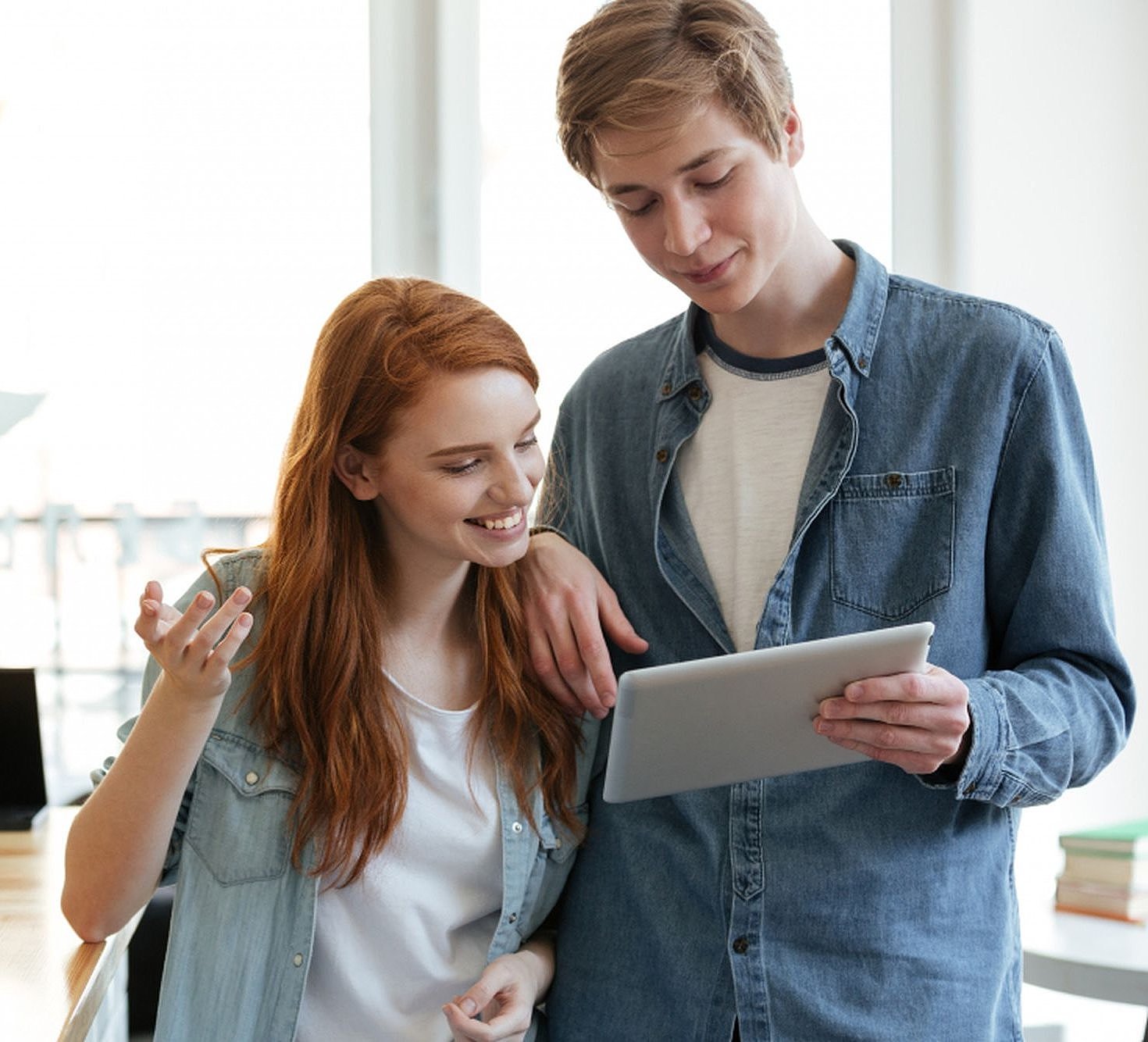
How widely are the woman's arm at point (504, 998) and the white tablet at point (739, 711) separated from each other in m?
0.27

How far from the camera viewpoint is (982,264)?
2889 mm

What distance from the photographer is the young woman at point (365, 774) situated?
1.41 metres

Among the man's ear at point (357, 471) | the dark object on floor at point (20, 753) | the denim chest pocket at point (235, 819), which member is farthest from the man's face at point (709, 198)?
the dark object on floor at point (20, 753)

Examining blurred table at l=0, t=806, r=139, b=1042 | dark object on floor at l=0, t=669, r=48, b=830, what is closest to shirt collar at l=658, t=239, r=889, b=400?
blurred table at l=0, t=806, r=139, b=1042

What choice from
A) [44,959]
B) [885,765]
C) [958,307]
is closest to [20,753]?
[44,959]

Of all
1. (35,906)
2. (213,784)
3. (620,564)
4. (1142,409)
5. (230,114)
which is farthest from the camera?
(1142,409)

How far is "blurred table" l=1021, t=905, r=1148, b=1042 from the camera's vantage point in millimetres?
1943

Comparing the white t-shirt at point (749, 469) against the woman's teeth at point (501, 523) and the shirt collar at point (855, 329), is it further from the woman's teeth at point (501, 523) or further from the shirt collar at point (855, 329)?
the woman's teeth at point (501, 523)

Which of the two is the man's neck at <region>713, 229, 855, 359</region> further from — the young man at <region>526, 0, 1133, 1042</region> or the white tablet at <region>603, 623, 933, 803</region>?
the white tablet at <region>603, 623, 933, 803</region>

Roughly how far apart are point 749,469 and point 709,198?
294 mm

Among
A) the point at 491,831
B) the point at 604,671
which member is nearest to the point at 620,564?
the point at 604,671

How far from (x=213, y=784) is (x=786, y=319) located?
80 cm

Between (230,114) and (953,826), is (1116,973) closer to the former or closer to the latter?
(953,826)

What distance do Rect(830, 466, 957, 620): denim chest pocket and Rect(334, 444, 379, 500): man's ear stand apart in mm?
497
